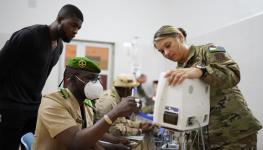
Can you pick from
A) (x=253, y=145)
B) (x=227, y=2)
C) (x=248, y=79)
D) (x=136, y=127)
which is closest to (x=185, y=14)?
(x=227, y=2)

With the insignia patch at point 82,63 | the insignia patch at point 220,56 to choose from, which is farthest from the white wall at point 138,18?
the insignia patch at point 82,63

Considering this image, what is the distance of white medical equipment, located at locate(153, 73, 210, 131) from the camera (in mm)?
1035

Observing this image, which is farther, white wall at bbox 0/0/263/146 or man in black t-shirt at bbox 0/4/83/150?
white wall at bbox 0/0/263/146

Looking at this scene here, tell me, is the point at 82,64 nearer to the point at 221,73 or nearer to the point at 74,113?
the point at 74,113

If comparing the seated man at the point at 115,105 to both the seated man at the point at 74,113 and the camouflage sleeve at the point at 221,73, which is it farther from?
the camouflage sleeve at the point at 221,73

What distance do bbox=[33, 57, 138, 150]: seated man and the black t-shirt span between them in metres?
0.41

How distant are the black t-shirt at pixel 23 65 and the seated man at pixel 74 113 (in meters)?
0.41

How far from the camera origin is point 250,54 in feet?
7.98

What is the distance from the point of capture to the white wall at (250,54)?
230 centimetres

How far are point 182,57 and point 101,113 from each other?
83 cm

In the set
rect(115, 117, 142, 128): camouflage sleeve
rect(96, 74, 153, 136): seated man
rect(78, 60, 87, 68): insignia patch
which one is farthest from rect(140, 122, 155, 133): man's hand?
rect(78, 60, 87, 68): insignia patch

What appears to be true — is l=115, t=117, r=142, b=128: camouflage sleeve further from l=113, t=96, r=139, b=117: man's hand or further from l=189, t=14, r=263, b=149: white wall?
l=189, t=14, r=263, b=149: white wall

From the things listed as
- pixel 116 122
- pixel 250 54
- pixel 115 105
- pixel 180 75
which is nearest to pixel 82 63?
pixel 180 75

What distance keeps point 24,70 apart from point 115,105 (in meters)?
0.65
